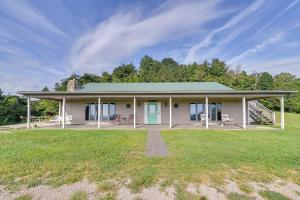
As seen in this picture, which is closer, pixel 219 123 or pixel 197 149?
pixel 197 149

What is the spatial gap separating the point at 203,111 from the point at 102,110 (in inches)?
332

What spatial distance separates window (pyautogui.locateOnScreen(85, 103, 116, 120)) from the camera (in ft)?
48.9

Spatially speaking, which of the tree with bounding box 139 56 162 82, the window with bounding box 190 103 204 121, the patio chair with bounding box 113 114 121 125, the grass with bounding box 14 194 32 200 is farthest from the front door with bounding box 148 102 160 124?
the tree with bounding box 139 56 162 82

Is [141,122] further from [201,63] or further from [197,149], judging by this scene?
[201,63]

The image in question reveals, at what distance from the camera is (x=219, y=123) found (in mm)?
14523

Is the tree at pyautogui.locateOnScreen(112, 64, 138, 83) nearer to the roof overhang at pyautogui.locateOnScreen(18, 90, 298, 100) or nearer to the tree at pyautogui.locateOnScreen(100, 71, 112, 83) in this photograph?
the tree at pyautogui.locateOnScreen(100, 71, 112, 83)

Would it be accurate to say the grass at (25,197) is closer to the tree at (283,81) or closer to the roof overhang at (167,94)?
the roof overhang at (167,94)

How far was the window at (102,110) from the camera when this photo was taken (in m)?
14.9

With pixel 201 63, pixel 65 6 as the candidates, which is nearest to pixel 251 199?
pixel 65 6

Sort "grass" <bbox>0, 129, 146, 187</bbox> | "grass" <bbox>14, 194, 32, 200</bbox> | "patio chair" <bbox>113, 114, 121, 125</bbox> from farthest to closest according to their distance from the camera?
A: "patio chair" <bbox>113, 114, 121, 125</bbox> → "grass" <bbox>0, 129, 146, 187</bbox> → "grass" <bbox>14, 194, 32, 200</bbox>

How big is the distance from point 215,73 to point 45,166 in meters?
36.4

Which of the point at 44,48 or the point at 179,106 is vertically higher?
the point at 44,48

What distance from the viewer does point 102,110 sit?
15.0 meters

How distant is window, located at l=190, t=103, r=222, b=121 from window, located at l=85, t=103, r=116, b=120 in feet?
21.6
